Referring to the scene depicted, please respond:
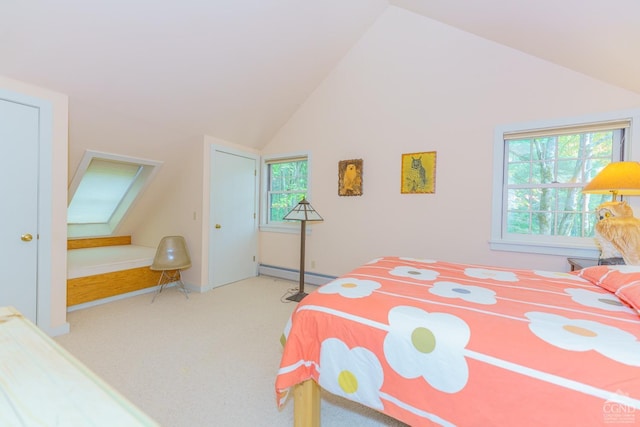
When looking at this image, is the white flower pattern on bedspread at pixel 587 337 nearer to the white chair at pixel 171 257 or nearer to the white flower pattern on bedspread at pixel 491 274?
the white flower pattern on bedspread at pixel 491 274

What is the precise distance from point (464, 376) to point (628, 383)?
1.37 ft

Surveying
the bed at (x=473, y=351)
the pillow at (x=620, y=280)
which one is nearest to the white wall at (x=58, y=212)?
the bed at (x=473, y=351)

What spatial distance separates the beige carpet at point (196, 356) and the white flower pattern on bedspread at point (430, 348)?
2.49 feet

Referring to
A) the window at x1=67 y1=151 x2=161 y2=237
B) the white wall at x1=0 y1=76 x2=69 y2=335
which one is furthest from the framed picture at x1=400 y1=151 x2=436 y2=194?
the white wall at x1=0 y1=76 x2=69 y2=335

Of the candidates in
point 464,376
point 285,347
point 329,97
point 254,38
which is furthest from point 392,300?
point 329,97

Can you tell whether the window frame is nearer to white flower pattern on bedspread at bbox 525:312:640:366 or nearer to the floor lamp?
the floor lamp

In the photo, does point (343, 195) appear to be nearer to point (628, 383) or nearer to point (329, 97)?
point (329, 97)

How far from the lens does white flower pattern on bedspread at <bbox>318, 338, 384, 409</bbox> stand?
111cm

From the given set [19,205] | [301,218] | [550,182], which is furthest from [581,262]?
[19,205]

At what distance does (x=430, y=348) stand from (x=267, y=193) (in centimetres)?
389

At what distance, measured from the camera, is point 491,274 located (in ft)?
5.87

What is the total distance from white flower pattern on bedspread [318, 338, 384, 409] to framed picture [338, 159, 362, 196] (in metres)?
2.65

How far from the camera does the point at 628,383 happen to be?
771 millimetres

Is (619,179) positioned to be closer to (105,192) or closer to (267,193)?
(267,193)
